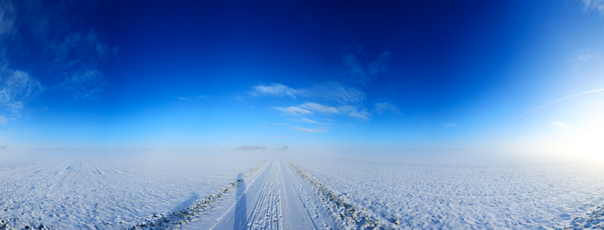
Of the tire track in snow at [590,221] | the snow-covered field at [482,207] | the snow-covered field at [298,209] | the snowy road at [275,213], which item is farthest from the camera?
the snow-covered field at [482,207]

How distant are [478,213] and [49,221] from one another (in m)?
20.9

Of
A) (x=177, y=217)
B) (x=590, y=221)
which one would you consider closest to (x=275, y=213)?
(x=177, y=217)

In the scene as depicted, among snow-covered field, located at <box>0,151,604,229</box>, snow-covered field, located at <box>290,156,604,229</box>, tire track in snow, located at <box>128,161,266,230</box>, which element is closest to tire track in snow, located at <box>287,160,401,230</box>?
snow-covered field, located at <box>0,151,604,229</box>

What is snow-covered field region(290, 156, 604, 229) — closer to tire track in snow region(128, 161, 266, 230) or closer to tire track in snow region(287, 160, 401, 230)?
tire track in snow region(287, 160, 401, 230)

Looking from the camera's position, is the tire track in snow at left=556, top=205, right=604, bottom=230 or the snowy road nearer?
the snowy road

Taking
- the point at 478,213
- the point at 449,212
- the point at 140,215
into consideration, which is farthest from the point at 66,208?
the point at 478,213

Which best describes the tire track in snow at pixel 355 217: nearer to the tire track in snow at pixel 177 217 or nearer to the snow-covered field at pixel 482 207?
the snow-covered field at pixel 482 207

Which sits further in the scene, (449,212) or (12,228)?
(449,212)

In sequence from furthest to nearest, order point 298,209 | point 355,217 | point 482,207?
point 482,207 < point 298,209 < point 355,217

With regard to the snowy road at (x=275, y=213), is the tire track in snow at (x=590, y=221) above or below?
above

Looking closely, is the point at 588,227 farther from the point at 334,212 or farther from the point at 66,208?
the point at 66,208

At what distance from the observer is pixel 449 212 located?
35.5ft

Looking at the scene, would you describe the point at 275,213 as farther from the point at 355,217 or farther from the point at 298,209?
the point at 355,217

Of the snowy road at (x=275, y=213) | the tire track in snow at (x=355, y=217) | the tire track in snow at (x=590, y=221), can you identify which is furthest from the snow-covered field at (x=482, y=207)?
the snowy road at (x=275, y=213)
